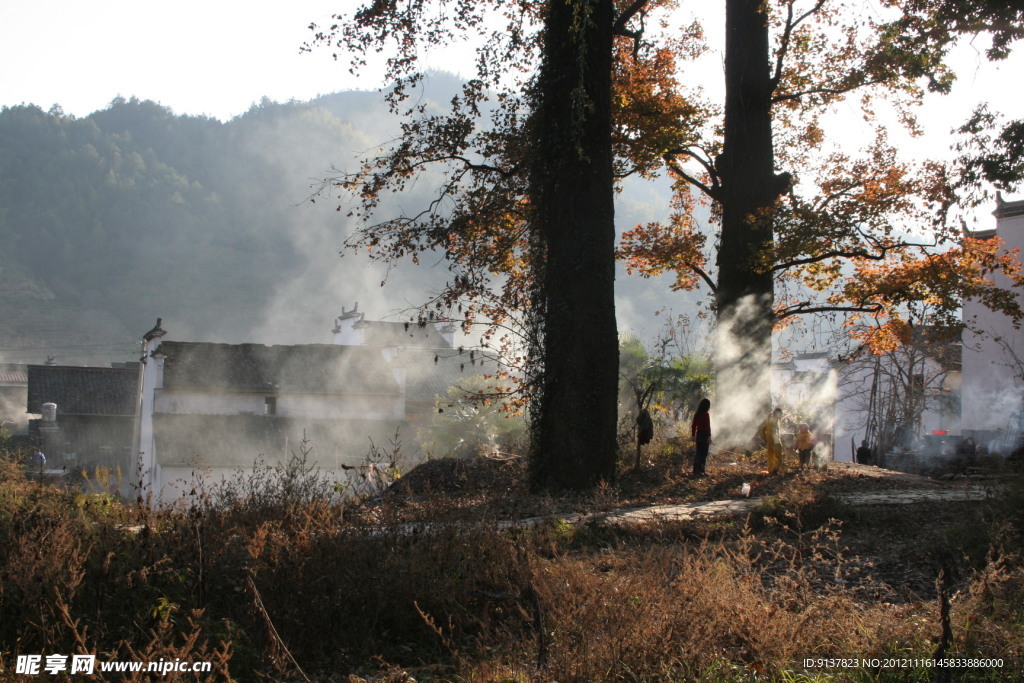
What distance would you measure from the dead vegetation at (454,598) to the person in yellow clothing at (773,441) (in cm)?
615

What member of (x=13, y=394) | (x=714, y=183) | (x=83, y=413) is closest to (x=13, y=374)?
(x=13, y=394)

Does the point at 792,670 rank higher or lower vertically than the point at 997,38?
lower

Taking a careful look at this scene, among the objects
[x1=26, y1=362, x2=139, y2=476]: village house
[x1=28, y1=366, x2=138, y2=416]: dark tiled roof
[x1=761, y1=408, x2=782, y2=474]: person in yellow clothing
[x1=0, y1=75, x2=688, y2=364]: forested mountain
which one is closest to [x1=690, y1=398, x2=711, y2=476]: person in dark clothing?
[x1=761, y1=408, x2=782, y2=474]: person in yellow clothing

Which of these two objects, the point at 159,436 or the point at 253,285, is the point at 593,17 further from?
the point at 253,285

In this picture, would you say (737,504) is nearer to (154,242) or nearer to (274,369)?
(274,369)

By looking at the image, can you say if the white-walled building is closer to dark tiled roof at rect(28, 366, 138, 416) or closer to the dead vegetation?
the dead vegetation

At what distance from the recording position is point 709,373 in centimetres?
2688

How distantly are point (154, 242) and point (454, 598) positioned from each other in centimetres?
9923

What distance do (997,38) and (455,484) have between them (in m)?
11.6

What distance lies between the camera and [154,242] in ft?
316

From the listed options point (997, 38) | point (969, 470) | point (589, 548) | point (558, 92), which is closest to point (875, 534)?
point (589, 548)

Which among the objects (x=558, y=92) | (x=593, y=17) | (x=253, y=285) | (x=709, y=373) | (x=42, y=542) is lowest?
(x=42, y=542)

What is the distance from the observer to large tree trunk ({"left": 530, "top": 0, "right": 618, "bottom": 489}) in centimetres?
1221

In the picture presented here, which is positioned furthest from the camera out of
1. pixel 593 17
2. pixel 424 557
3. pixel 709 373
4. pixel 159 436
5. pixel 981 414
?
pixel 159 436
